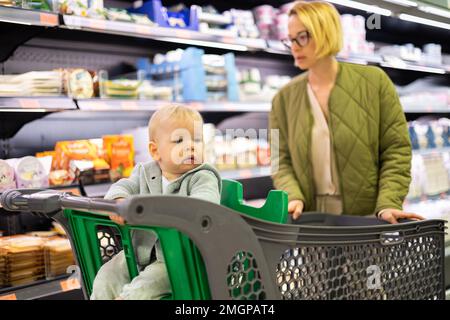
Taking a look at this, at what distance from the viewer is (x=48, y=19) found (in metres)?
2.43

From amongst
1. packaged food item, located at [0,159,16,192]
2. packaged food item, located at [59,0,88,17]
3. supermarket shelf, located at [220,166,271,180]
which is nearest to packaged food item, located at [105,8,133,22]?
packaged food item, located at [59,0,88,17]

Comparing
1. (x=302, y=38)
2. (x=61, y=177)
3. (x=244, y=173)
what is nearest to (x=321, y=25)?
(x=302, y=38)

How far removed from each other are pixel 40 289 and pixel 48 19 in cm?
118

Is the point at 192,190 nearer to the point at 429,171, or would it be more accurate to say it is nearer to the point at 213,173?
the point at 213,173

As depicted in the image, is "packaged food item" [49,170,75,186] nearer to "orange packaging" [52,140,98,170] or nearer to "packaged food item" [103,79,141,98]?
"orange packaging" [52,140,98,170]

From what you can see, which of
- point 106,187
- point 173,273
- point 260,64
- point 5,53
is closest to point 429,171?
point 260,64

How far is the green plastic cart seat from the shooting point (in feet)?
2.97

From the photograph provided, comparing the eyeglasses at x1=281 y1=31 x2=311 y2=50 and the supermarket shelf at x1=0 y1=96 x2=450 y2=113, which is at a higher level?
the eyeglasses at x1=281 y1=31 x2=311 y2=50

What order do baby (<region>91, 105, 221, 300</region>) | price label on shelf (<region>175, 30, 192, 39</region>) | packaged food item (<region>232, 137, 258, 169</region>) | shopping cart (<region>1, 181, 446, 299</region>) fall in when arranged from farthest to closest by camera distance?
packaged food item (<region>232, 137, 258, 169</region>) → price label on shelf (<region>175, 30, 192, 39</region>) → baby (<region>91, 105, 221, 300</region>) → shopping cart (<region>1, 181, 446, 299</region>)

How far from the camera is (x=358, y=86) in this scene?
71.3 inches

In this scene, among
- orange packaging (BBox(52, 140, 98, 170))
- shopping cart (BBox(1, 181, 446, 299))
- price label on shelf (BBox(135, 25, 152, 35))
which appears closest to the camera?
shopping cart (BBox(1, 181, 446, 299))

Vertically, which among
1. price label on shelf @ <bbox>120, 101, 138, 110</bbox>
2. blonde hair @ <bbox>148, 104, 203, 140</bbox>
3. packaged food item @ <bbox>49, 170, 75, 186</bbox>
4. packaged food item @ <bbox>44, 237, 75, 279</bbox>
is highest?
price label on shelf @ <bbox>120, 101, 138, 110</bbox>

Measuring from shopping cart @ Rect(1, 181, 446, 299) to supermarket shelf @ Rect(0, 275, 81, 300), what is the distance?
1207mm
